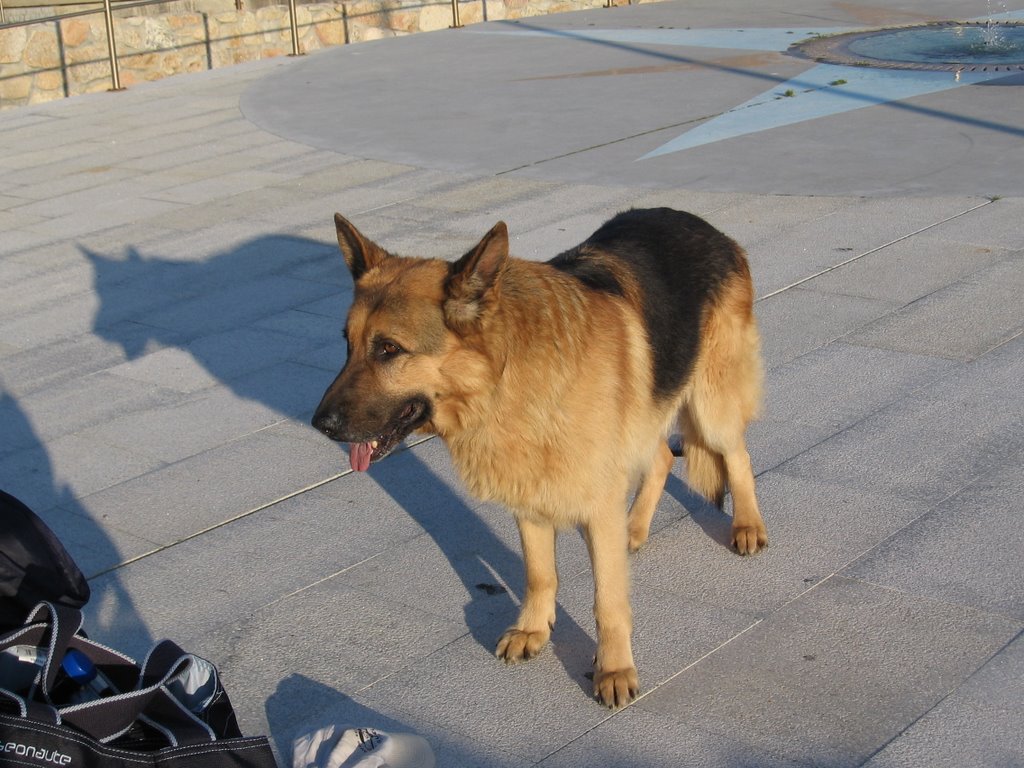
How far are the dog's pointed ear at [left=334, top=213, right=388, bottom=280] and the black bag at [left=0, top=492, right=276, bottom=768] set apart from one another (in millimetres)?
1328

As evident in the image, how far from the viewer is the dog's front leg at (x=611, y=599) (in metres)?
3.89

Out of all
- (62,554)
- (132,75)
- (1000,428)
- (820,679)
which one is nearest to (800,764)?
(820,679)

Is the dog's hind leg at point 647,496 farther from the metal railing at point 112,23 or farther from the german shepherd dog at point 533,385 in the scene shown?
the metal railing at point 112,23

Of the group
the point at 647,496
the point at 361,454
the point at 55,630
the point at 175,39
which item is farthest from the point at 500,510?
the point at 175,39

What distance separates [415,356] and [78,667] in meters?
1.30

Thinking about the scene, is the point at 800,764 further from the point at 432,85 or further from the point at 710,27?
the point at 710,27

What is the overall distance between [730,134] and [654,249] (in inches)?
289

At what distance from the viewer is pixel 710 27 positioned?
18516mm

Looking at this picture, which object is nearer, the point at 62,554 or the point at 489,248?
the point at 62,554

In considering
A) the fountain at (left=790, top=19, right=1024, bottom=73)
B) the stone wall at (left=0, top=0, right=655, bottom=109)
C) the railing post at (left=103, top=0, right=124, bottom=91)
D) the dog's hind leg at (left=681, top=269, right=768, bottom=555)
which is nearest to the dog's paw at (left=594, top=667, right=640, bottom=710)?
the dog's hind leg at (left=681, top=269, right=768, bottom=555)

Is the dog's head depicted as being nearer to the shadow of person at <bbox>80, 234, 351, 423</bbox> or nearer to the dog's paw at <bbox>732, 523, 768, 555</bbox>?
the dog's paw at <bbox>732, 523, 768, 555</bbox>

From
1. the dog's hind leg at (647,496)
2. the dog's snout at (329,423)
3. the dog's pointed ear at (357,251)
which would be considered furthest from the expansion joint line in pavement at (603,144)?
the dog's snout at (329,423)

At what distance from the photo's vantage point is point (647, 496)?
494cm

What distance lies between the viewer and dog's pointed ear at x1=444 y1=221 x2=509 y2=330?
145 inches
